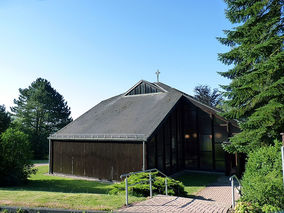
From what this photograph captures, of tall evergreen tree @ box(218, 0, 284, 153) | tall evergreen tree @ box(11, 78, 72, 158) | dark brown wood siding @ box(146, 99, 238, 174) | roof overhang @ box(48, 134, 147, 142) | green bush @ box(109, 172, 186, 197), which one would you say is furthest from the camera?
tall evergreen tree @ box(11, 78, 72, 158)

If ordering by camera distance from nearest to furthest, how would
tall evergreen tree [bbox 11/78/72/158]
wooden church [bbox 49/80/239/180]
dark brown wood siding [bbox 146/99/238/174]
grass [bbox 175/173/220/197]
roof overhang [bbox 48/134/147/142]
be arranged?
grass [bbox 175/173/220/197] < roof overhang [bbox 48/134/147/142] < wooden church [bbox 49/80/239/180] < dark brown wood siding [bbox 146/99/238/174] < tall evergreen tree [bbox 11/78/72/158]

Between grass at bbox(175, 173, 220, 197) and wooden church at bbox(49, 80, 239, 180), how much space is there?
114cm

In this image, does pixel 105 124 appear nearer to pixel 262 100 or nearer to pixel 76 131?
pixel 76 131

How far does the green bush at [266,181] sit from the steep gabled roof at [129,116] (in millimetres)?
7346

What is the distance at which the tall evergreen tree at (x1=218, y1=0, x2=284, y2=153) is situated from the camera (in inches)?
424

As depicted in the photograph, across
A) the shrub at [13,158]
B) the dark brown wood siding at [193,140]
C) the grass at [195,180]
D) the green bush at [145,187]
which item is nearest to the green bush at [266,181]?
the green bush at [145,187]

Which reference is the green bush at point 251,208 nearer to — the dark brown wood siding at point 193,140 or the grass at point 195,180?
the grass at point 195,180

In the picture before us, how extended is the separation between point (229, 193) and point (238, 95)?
18.7 feet

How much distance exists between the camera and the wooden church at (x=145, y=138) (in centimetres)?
1622

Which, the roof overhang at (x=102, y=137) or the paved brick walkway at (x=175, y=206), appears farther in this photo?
the roof overhang at (x=102, y=137)

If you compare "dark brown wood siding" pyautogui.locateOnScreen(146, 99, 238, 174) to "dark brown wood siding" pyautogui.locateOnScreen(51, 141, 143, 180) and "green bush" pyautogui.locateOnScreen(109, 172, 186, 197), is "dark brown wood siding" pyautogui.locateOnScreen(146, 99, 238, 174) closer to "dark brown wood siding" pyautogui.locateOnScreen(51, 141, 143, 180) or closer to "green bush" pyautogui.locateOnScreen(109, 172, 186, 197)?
"dark brown wood siding" pyautogui.locateOnScreen(51, 141, 143, 180)

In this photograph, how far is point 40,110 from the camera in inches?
1736

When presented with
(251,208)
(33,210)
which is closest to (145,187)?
(251,208)

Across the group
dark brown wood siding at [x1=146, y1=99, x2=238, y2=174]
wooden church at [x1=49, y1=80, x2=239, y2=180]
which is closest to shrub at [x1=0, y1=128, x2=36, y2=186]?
wooden church at [x1=49, y1=80, x2=239, y2=180]
